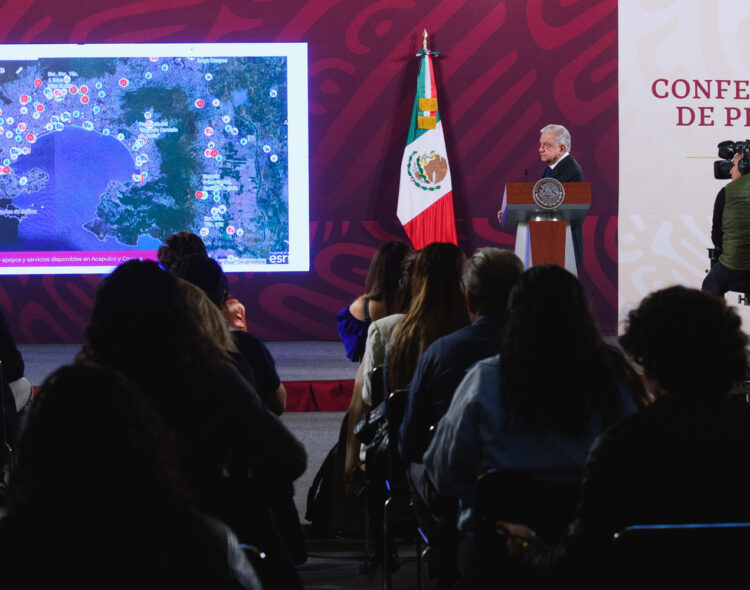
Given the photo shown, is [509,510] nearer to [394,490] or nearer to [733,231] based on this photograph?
[394,490]

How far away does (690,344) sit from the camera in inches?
56.7

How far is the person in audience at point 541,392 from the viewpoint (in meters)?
1.67

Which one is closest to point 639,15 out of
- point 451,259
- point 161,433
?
point 451,259

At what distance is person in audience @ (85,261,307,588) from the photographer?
1549mm

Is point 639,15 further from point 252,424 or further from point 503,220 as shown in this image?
point 252,424

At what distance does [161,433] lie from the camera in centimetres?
100

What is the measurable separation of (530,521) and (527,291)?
0.44 m

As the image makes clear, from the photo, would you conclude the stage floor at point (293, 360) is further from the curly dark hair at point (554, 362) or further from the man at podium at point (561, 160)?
the curly dark hair at point (554, 362)

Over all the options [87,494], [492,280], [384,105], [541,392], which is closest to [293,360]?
[384,105]

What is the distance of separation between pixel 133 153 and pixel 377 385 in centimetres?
500

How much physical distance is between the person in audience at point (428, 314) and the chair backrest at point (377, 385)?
0.38ft

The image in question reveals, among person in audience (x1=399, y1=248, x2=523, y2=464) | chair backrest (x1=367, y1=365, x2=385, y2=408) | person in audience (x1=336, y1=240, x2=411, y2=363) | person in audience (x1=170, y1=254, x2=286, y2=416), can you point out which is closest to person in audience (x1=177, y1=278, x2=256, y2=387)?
person in audience (x1=170, y1=254, x2=286, y2=416)

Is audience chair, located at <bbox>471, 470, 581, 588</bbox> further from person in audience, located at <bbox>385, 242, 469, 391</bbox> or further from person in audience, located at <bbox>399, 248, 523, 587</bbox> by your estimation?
person in audience, located at <bbox>385, 242, 469, 391</bbox>

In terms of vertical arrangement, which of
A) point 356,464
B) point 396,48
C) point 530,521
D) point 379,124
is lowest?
point 356,464
